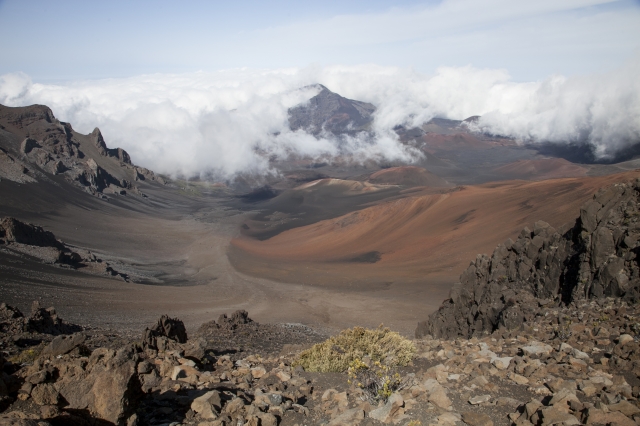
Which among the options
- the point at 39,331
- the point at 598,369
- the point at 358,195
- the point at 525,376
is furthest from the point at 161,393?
the point at 358,195

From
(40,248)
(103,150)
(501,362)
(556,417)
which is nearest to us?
(556,417)

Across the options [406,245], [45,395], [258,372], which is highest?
[45,395]

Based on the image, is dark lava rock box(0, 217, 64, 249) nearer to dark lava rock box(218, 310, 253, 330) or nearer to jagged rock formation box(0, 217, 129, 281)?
jagged rock formation box(0, 217, 129, 281)

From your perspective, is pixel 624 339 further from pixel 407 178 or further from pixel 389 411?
pixel 407 178

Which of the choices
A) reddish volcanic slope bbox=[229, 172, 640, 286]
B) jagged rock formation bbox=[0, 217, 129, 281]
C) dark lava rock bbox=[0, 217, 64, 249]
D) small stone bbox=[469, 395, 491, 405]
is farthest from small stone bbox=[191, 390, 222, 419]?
dark lava rock bbox=[0, 217, 64, 249]

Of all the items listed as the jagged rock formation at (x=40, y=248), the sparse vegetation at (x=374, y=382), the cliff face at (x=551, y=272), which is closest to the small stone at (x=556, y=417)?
the sparse vegetation at (x=374, y=382)

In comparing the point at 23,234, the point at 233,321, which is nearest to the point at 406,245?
the point at 233,321

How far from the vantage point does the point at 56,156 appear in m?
76.2

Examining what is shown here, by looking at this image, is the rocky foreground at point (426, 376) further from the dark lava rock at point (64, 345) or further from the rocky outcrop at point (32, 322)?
the rocky outcrop at point (32, 322)

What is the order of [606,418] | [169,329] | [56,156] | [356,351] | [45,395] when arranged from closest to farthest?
[606,418]
[45,395]
[356,351]
[169,329]
[56,156]

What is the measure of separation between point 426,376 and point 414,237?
116 feet

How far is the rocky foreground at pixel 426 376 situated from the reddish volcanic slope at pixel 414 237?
61.5 feet

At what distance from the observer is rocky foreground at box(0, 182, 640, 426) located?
4938mm

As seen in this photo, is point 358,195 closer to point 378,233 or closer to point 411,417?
point 378,233
